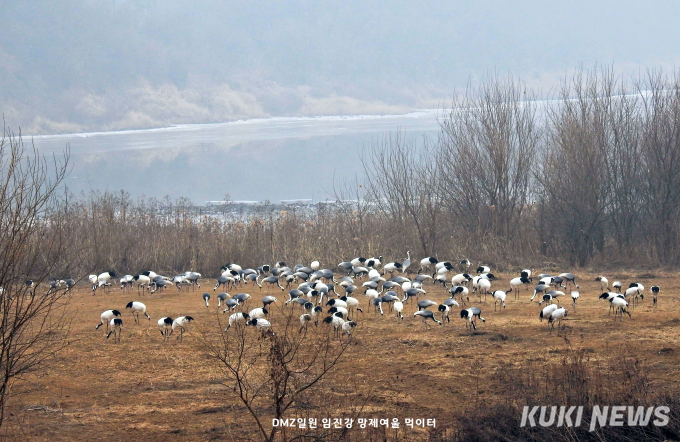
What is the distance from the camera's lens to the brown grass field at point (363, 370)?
26.9 feet

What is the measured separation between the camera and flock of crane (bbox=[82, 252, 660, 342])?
11.8 meters

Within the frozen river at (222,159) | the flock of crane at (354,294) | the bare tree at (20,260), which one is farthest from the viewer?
the frozen river at (222,159)

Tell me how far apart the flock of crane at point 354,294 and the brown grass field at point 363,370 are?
25 cm

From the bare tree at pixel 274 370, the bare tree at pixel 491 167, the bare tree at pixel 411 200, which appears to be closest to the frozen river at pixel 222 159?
the bare tree at pixel 411 200

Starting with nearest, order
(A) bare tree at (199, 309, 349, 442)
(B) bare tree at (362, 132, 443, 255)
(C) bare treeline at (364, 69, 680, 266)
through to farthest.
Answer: (A) bare tree at (199, 309, 349, 442) → (C) bare treeline at (364, 69, 680, 266) → (B) bare tree at (362, 132, 443, 255)

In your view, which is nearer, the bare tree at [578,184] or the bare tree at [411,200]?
the bare tree at [578,184]

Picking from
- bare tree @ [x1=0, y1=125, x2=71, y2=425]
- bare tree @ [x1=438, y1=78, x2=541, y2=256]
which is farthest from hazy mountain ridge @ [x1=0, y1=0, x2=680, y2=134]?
bare tree @ [x1=0, y1=125, x2=71, y2=425]

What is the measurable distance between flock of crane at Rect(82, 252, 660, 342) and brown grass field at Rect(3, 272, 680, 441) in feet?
0.83

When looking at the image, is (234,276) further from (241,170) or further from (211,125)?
(211,125)

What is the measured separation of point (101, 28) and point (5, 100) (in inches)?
1185

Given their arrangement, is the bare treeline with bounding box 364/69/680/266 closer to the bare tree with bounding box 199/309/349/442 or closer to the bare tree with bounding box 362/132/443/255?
the bare tree with bounding box 362/132/443/255

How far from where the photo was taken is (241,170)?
58062 millimetres

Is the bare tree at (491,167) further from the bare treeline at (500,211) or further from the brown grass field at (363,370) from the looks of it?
the brown grass field at (363,370)

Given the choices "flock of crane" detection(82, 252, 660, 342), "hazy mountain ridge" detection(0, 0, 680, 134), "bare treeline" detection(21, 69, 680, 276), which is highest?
"hazy mountain ridge" detection(0, 0, 680, 134)
